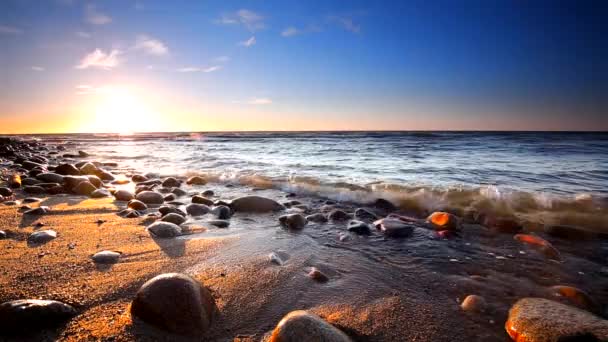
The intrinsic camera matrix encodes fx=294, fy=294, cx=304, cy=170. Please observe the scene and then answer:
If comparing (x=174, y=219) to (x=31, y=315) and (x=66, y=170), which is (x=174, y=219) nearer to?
(x=31, y=315)

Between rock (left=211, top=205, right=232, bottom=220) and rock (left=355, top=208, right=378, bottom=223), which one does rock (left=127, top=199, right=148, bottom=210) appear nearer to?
rock (left=211, top=205, right=232, bottom=220)

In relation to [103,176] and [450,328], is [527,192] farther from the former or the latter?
[103,176]

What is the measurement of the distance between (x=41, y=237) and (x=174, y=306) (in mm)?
2282

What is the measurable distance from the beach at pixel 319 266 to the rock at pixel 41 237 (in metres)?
0.06

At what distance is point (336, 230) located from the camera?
376 centimetres

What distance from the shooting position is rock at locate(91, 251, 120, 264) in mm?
2494

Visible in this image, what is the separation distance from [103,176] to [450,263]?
27.9 ft

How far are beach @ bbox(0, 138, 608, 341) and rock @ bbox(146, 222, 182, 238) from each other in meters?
0.05

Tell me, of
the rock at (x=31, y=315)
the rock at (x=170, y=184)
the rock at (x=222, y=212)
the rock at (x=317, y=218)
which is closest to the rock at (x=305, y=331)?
the rock at (x=31, y=315)

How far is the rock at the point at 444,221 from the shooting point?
148 inches

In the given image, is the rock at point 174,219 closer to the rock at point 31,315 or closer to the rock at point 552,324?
the rock at point 31,315

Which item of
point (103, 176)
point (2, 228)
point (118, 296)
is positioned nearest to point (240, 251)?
point (118, 296)

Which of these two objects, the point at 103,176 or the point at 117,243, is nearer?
the point at 117,243

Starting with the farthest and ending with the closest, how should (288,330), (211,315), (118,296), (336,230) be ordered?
1. (336,230)
2. (118,296)
3. (211,315)
4. (288,330)
